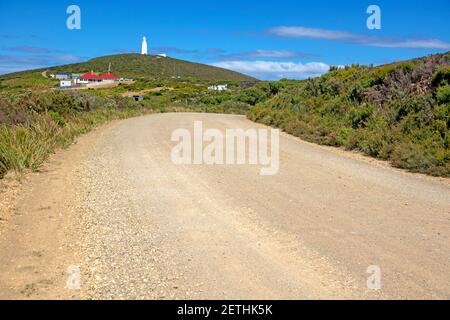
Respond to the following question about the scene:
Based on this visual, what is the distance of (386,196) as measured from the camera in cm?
882

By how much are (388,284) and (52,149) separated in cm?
1158

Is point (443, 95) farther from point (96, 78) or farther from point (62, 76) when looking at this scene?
point (62, 76)

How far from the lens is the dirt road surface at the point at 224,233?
16.6 feet

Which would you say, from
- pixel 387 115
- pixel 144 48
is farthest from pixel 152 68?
pixel 387 115

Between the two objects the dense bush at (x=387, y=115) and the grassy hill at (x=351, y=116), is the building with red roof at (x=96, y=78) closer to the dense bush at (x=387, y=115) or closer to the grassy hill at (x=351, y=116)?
the grassy hill at (x=351, y=116)

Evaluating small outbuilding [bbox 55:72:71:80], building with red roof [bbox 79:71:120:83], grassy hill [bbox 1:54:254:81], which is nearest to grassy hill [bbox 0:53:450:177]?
building with red roof [bbox 79:71:120:83]

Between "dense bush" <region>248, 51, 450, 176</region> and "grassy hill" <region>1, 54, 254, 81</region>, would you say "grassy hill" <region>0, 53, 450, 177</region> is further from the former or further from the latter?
"grassy hill" <region>1, 54, 254, 81</region>

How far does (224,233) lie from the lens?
6738mm

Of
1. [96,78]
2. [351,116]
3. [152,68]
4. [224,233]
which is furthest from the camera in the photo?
[152,68]

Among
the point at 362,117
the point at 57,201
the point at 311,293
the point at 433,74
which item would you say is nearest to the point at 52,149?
the point at 57,201

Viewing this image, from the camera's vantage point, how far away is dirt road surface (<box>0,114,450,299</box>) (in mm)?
5059

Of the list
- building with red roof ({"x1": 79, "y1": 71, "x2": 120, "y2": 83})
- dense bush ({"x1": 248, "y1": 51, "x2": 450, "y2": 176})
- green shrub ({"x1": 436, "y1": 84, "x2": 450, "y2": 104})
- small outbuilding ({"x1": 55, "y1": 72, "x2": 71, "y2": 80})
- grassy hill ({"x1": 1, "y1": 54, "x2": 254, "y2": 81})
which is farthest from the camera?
grassy hill ({"x1": 1, "y1": 54, "x2": 254, "y2": 81})

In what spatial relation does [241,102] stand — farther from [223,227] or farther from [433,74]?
[223,227]
